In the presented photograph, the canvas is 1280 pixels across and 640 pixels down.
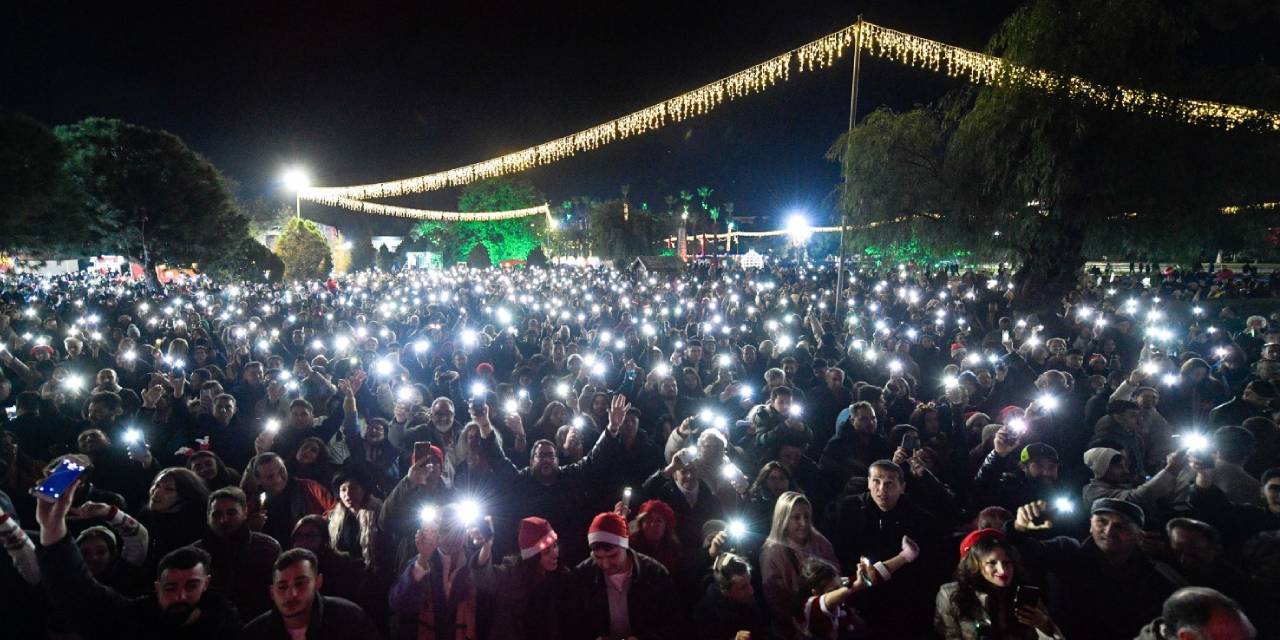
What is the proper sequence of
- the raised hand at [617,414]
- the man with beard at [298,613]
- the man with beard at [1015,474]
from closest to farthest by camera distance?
the man with beard at [298,613]
the man with beard at [1015,474]
the raised hand at [617,414]

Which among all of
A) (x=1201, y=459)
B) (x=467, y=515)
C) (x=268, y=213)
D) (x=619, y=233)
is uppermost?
(x=268, y=213)

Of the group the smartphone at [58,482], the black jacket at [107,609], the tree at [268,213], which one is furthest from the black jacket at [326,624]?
the tree at [268,213]

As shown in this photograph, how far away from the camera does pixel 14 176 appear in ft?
60.4

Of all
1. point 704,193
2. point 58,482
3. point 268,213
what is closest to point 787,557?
point 58,482

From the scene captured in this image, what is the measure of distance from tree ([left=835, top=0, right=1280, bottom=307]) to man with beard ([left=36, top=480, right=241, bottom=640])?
1608 centimetres

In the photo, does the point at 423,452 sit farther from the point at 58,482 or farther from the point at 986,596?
the point at 986,596

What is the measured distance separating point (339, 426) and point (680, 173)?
250ft

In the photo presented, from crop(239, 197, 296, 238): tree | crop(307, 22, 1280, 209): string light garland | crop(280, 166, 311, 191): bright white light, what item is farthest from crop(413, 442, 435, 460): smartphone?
crop(239, 197, 296, 238): tree

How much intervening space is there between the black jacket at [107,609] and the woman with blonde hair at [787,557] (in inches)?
105

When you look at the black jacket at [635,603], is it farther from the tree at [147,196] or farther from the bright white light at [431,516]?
the tree at [147,196]

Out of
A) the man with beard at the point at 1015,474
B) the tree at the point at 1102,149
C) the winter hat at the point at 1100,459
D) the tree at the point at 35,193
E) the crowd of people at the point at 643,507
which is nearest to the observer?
the crowd of people at the point at 643,507

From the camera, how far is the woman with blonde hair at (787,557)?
11.3 feet

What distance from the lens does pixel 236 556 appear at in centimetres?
368

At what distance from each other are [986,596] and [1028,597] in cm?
26
